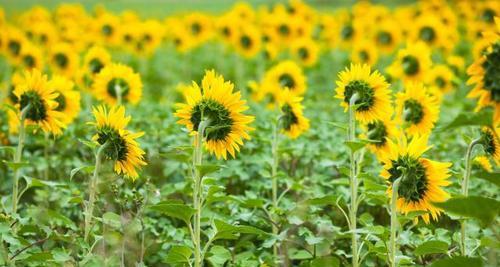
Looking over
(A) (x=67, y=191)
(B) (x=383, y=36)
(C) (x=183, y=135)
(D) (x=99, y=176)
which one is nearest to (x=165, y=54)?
(B) (x=383, y=36)

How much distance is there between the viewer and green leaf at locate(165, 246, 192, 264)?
2580 millimetres

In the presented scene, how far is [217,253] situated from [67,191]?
1.17 metres

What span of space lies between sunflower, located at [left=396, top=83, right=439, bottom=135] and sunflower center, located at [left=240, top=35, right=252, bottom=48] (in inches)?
158

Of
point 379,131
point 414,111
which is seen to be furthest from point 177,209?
point 414,111

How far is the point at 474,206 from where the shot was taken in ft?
6.75

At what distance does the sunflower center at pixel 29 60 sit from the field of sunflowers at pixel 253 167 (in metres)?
0.02

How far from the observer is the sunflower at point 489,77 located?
212 cm

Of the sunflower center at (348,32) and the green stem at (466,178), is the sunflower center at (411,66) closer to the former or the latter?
the green stem at (466,178)

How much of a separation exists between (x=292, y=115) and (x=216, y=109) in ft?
3.32

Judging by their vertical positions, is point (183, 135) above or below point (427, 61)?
below

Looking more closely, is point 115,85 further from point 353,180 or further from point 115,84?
point 353,180

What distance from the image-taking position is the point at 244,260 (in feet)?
9.62

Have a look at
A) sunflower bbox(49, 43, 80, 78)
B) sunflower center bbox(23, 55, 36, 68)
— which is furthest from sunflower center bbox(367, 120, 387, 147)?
sunflower center bbox(23, 55, 36, 68)

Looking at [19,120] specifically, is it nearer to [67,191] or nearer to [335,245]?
[67,191]
